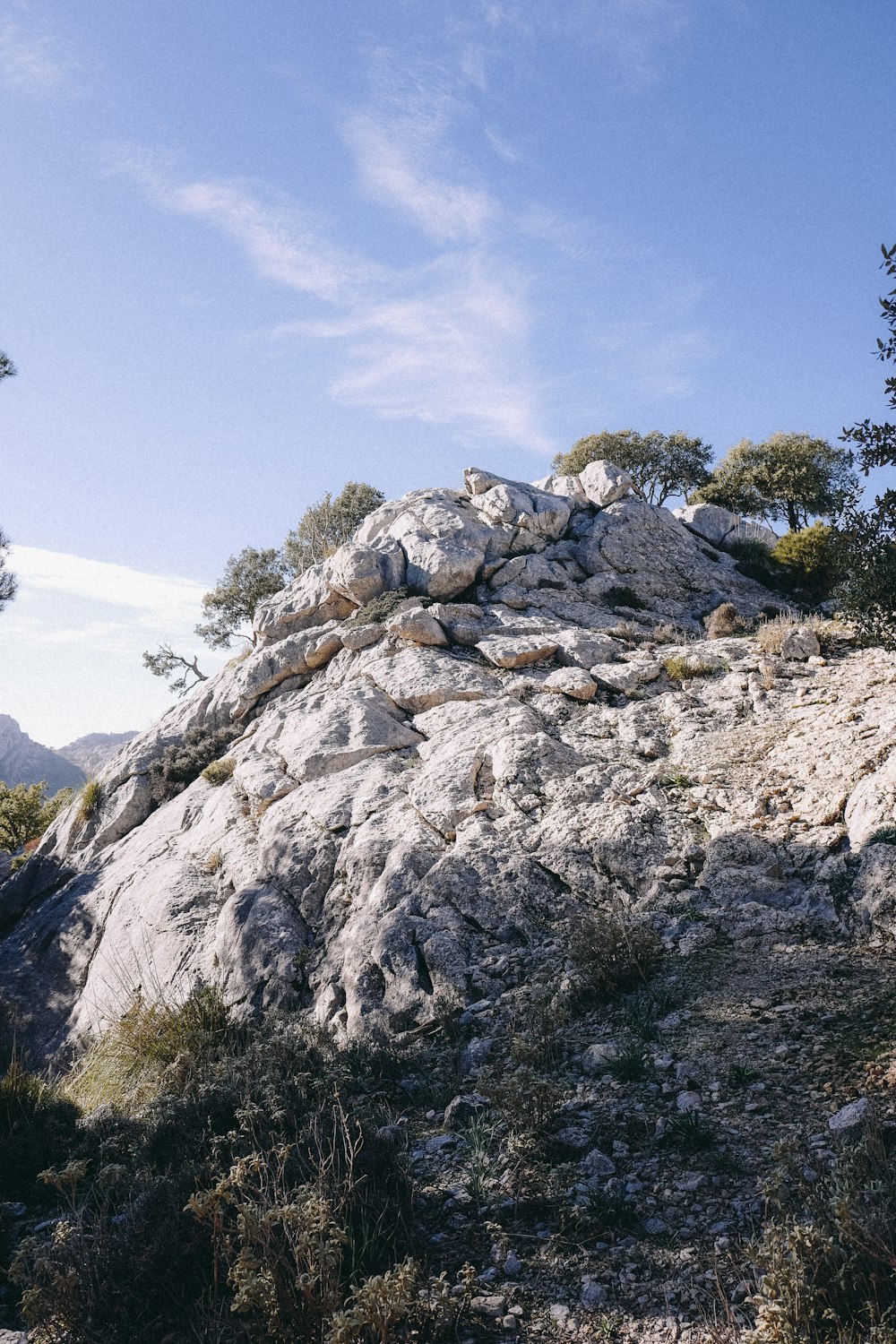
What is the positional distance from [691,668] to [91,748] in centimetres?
15257

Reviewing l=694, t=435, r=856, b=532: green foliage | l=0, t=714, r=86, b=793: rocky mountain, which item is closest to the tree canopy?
l=694, t=435, r=856, b=532: green foliage

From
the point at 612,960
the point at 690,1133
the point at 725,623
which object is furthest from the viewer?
the point at 725,623

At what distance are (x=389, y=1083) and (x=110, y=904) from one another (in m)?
9.48

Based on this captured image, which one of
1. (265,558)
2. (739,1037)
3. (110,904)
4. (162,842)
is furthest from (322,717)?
(265,558)

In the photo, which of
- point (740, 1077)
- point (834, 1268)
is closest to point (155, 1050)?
point (740, 1077)

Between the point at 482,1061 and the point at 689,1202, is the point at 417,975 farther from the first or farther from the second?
the point at 689,1202

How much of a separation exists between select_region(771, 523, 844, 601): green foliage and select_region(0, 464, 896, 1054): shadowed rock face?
1.42 m

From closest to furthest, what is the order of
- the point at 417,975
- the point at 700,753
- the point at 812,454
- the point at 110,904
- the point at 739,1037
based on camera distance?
the point at 739,1037
the point at 417,975
the point at 700,753
the point at 110,904
the point at 812,454

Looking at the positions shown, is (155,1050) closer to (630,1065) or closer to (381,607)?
(630,1065)

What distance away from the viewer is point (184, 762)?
1777 cm

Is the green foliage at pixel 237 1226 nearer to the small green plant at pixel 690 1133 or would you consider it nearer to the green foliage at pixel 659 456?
the small green plant at pixel 690 1133

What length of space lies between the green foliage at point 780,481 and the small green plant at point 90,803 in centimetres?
2259

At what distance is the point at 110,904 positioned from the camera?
1481 centimetres

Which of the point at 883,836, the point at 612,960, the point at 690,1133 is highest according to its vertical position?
the point at 883,836
